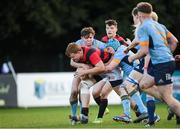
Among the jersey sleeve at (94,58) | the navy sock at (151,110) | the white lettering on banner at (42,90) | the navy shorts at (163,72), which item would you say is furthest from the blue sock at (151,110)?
the white lettering on banner at (42,90)

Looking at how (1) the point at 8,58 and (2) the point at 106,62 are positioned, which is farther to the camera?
(1) the point at 8,58

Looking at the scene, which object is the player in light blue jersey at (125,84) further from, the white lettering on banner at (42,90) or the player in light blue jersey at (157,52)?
the white lettering on banner at (42,90)

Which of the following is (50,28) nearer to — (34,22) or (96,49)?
(34,22)

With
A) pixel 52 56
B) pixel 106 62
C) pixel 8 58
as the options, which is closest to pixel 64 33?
pixel 52 56

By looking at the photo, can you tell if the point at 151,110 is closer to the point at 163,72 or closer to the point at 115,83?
the point at 163,72

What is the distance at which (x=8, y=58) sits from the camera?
3566cm

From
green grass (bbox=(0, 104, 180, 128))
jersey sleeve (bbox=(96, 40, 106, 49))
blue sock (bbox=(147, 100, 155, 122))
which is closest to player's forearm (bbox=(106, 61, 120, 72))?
jersey sleeve (bbox=(96, 40, 106, 49))

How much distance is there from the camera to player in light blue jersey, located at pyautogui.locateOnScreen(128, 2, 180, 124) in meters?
12.4

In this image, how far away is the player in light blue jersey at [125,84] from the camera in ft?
47.4

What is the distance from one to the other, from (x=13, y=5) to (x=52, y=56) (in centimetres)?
347

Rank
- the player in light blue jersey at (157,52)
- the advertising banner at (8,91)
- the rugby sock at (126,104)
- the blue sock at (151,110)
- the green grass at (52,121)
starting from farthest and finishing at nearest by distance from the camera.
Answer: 1. the advertising banner at (8,91)
2. the rugby sock at (126,104)
3. the green grass at (52,121)
4. the blue sock at (151,110)
5. the player in light blue jersey at (157,52)

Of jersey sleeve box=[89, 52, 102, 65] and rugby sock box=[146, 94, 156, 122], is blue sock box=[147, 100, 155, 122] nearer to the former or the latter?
rugby sock box=[146, 94, 156, 122]

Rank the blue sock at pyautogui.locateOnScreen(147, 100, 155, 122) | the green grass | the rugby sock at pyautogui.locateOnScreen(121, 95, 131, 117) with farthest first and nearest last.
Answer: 1. the rugby sock at pyautogui.locateOnScreen(121, 95, 131, 117)
2. the green grass
3. the blue sock at pyautogui.locateOnScreen(147, 100, 155, 122)

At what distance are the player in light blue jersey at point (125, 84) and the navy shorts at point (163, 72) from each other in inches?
70.7
